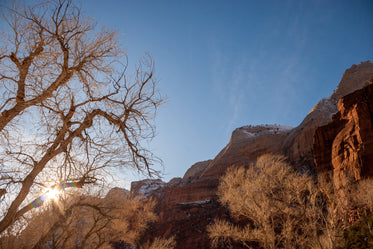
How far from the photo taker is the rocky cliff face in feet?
58.4

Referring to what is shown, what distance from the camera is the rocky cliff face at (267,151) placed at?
1780 centimetres

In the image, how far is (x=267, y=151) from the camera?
49.1 meters

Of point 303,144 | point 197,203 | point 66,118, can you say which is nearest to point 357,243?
point 66,118

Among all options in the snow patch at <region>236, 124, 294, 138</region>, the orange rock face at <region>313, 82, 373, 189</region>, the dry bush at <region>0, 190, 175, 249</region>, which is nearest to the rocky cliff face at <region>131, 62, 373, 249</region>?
the orange rock face at <region>313, 82, 373, 189</region>

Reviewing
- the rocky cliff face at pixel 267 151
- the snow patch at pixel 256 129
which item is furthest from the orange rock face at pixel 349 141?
the snow patch at pixel 256 129

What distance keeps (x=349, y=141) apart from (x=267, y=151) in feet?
106

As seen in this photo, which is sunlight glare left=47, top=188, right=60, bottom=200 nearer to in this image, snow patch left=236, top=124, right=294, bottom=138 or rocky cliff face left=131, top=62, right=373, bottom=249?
rocky cliff face left=131, top=62, right=373, bottom=249

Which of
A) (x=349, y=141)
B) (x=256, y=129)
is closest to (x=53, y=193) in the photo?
(x=349, y=141)

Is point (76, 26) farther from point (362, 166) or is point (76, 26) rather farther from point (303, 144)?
point (303, 144)

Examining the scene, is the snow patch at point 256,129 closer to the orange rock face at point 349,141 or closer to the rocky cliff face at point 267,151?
the rocky cliff face at point 267,151

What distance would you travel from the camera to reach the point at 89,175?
4594mm

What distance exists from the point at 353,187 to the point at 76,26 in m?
19.0

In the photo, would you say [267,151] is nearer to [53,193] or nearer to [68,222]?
[68,222]

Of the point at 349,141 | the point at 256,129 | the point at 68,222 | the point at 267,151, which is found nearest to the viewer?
the point at 68,222
